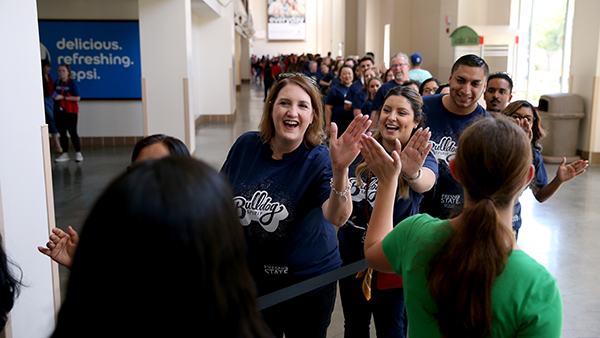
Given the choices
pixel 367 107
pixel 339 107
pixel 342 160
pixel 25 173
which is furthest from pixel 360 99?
pixel 342 160

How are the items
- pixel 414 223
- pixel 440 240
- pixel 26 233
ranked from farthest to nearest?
pixel 26 233
pixel 414 223
pixel 440 240

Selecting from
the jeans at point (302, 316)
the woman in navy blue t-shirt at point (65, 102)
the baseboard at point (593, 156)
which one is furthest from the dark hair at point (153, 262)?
the baseboard at point (593, 156)

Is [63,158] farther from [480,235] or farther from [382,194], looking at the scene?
[480,235]

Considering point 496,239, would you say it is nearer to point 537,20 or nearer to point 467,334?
point 467,334

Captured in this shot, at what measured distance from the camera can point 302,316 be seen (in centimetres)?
224

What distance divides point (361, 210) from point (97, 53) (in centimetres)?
872

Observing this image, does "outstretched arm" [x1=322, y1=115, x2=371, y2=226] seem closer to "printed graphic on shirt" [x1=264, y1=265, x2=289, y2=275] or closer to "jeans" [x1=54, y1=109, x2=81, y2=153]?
"printed graphic on shirt" [x1=264, y1=265, x2=289, y2=275]

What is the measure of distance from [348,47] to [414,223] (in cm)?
2413

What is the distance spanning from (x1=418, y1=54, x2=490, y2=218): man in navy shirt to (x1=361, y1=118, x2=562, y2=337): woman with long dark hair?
1.70 meters

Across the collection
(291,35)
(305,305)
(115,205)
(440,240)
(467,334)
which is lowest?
(305,305)

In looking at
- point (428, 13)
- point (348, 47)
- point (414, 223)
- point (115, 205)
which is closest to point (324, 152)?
point (414, 223)

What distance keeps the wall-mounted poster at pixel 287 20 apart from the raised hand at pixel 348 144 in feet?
153

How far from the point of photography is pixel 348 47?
24.7 m

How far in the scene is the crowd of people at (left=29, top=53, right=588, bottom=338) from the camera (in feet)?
2.67
